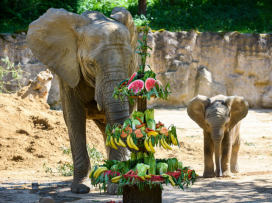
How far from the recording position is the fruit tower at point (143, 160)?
352 cm

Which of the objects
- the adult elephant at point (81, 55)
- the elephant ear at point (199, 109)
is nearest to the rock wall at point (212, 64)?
the elephant ear at point (199, 109)

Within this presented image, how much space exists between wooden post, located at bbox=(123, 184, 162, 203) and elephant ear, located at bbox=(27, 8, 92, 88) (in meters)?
2.52

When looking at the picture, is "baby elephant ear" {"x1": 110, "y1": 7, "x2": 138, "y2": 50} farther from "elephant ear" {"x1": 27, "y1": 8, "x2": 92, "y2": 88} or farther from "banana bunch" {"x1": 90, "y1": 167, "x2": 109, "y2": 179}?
"banana bunch" {"x1": 90, "y1": 167, "x2": 109, "y2": 179}

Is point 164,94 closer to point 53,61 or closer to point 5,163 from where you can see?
point 53,61

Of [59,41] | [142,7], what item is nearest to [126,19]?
[59,41]

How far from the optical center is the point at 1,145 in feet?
29.0

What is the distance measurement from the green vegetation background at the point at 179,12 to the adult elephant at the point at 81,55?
35.8 ft

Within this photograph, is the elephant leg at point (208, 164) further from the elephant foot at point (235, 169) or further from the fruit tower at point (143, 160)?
the fruit tower at point (143, 160)

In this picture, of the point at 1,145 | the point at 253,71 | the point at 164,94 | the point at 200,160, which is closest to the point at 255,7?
the point at 253,71

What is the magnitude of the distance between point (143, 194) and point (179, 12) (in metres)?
16.9

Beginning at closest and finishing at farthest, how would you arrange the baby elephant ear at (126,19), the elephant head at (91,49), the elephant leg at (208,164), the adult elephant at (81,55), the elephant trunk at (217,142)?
the elephant head at (91,49), the adult elephant at (81,55), the baby elephant ear at (126,19), the elephant trunk at (217,142), the elephant leg at (208,164)

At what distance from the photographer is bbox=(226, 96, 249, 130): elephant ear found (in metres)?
7.36

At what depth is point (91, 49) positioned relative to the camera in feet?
17.8

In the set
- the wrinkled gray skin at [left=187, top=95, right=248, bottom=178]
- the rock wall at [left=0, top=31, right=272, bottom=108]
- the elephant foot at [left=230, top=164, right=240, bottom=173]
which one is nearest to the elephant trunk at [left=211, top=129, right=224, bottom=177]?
the wrinkled gray skin at [left=187, top=95, right=248, bottom=178]
